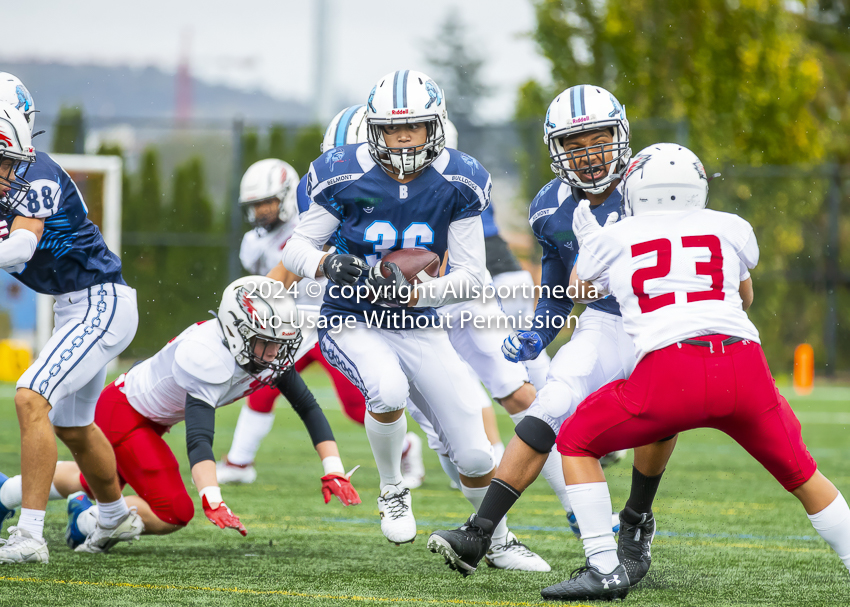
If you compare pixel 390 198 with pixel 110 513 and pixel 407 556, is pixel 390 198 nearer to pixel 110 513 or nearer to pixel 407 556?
pixel 407 556

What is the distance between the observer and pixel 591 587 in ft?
10.4

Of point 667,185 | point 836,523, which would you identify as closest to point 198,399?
point 667,185

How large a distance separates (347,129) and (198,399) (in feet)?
5.06

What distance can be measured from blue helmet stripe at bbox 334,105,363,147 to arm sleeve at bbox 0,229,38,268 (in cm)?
155

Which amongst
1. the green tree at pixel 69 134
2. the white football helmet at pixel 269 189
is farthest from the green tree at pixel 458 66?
the white football helmet at pixel 269 189

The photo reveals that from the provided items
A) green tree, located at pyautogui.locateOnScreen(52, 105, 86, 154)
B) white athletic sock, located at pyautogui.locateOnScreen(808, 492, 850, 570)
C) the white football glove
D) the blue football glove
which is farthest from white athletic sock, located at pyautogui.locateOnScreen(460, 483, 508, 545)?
green tree, located at pyautogui.locateOnScreen(52, 105, 86, 154)

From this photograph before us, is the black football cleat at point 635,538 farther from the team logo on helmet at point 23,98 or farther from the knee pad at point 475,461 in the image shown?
the team logo on helmet at point 23,98

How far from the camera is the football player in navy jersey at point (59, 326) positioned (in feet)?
12.4

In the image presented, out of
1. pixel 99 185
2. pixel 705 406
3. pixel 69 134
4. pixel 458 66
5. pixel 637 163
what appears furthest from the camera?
pixel 458 66

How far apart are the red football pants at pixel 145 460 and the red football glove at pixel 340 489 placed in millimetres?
724

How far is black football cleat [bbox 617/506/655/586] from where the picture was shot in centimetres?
369

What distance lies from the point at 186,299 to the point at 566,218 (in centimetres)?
1154

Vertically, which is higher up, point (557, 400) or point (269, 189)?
point (269, 189)

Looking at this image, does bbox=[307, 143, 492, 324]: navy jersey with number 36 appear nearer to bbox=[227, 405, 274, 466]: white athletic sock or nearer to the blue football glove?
the blue football glove
